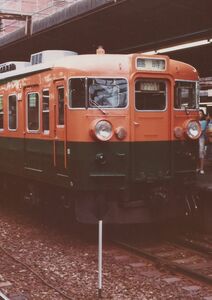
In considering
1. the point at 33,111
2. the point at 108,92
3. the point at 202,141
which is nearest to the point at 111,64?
the point at 108,92

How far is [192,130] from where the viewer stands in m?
10.3

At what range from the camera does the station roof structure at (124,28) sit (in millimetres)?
12945

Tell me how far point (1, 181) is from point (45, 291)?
6.92 meters

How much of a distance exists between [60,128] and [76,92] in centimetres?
72

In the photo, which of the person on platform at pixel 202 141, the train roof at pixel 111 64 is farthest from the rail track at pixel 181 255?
the person on platform at pixel 202 141

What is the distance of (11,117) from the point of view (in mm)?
12203

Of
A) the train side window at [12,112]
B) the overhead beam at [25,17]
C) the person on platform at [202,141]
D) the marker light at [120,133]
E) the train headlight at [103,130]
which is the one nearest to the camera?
the train headlight at [103,130]

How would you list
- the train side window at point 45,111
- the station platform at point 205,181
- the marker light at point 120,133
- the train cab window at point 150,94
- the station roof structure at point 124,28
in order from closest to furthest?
the marker light at point 120,133 < the train cab window at point 150,94 < the train side window at point 45,111 < the station platform at point 205,181 < the station roof structure at point 124,28

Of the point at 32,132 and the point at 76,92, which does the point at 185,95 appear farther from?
the point at 32,132

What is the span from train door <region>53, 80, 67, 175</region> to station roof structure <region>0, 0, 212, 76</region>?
131 inches

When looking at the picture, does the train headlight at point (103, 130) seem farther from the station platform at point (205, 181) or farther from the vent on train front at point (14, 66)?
the vent on train front at point (14, 66)

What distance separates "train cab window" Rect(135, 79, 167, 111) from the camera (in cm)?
997

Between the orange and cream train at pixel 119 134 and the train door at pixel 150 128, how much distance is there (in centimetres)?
2

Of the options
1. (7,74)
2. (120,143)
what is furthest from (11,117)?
(120,143)
